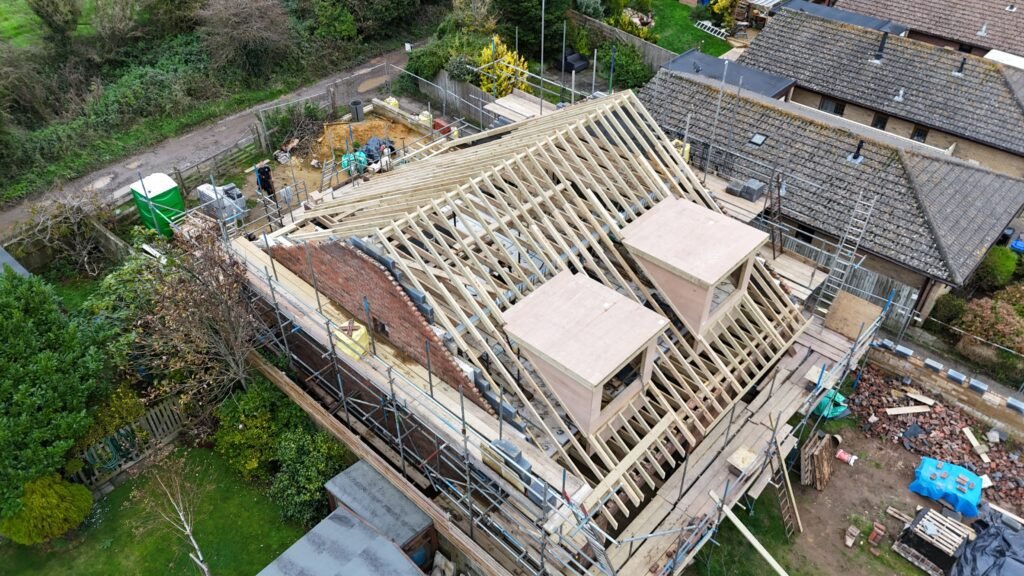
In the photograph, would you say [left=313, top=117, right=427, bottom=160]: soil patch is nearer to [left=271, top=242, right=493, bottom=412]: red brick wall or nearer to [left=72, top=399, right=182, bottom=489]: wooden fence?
[left=271, top=242, right=493, bottom=412]: red brick wall

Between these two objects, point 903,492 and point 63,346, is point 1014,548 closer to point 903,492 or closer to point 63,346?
point 903,492

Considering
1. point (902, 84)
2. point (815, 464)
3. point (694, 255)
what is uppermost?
point (694, 255)

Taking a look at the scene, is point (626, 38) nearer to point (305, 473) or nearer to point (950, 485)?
point (950, 485)

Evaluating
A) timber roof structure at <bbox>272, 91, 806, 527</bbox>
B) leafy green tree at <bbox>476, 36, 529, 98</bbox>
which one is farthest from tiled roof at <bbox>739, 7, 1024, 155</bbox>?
timber roof structure at <bbox>272, 91, 806, 527</bbox>

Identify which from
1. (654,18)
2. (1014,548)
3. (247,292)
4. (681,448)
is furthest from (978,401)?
(654,18)

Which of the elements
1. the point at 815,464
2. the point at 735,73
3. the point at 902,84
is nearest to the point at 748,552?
the point at 815,464
